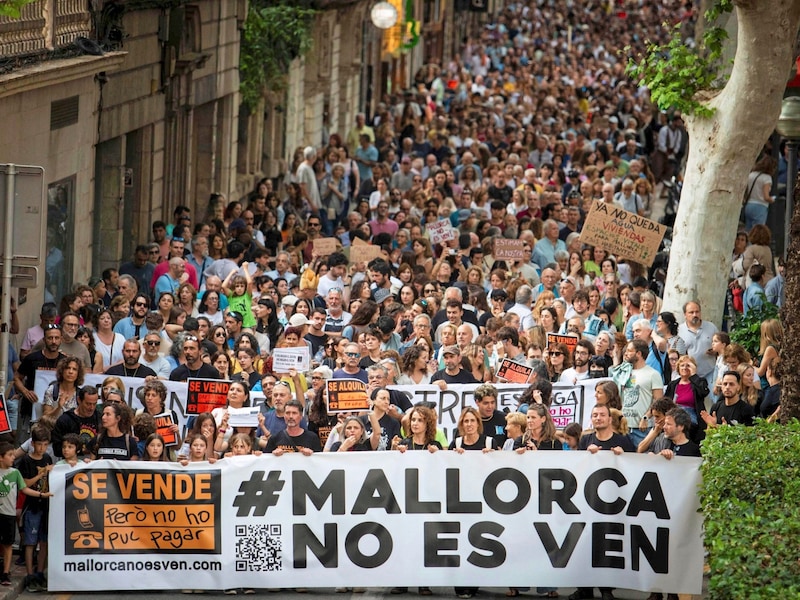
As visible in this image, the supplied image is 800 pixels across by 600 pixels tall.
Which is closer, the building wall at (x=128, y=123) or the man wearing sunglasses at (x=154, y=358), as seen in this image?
the man wearing sunglasses at (x=154, y=358)

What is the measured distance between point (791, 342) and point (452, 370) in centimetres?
332

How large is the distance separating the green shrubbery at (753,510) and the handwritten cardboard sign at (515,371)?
3.18 meters

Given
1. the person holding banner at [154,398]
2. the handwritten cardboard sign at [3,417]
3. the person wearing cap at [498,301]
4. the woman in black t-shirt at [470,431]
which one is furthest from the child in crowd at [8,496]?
the person wearing cap at [498,301]

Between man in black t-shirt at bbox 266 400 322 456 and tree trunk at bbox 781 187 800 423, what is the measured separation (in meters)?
3.41

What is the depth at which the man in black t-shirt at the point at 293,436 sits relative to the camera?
12.8 m

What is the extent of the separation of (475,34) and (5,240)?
64846mm

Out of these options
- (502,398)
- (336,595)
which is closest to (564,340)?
(502,398)

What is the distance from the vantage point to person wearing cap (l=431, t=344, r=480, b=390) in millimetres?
14844

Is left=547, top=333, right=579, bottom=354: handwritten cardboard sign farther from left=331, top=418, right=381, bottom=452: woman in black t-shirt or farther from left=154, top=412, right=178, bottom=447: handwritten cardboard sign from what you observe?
left=154, top=412, right=178, bottom=447: handwritten cardboard sign

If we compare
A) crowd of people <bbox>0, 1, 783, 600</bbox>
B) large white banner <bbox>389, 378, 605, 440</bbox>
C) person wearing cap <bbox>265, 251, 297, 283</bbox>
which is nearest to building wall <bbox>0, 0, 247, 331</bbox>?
crowd of people <bbox>0, 1, 783, 600</bbox>

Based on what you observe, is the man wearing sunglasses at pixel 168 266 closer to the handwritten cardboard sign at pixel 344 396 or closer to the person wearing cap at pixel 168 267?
the person wearing cap at pixel 168 267

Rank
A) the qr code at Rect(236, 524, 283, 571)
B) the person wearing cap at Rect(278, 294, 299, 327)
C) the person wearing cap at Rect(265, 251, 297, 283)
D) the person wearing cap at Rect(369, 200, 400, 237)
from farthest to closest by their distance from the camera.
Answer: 1. the person wearing cap at Rect(369, 200, 400, 237)
2. the person wearing cap at Rect(265, 251, 297, 283)
3. the person wearing cap at Rect(278, 294, 299, 327)
4. the qr code at Rect(236, 524, 283, 571)

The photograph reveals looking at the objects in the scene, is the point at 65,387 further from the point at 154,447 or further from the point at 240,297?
the point at 240,297

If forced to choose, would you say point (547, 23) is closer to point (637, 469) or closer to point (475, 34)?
point (475, 34)
